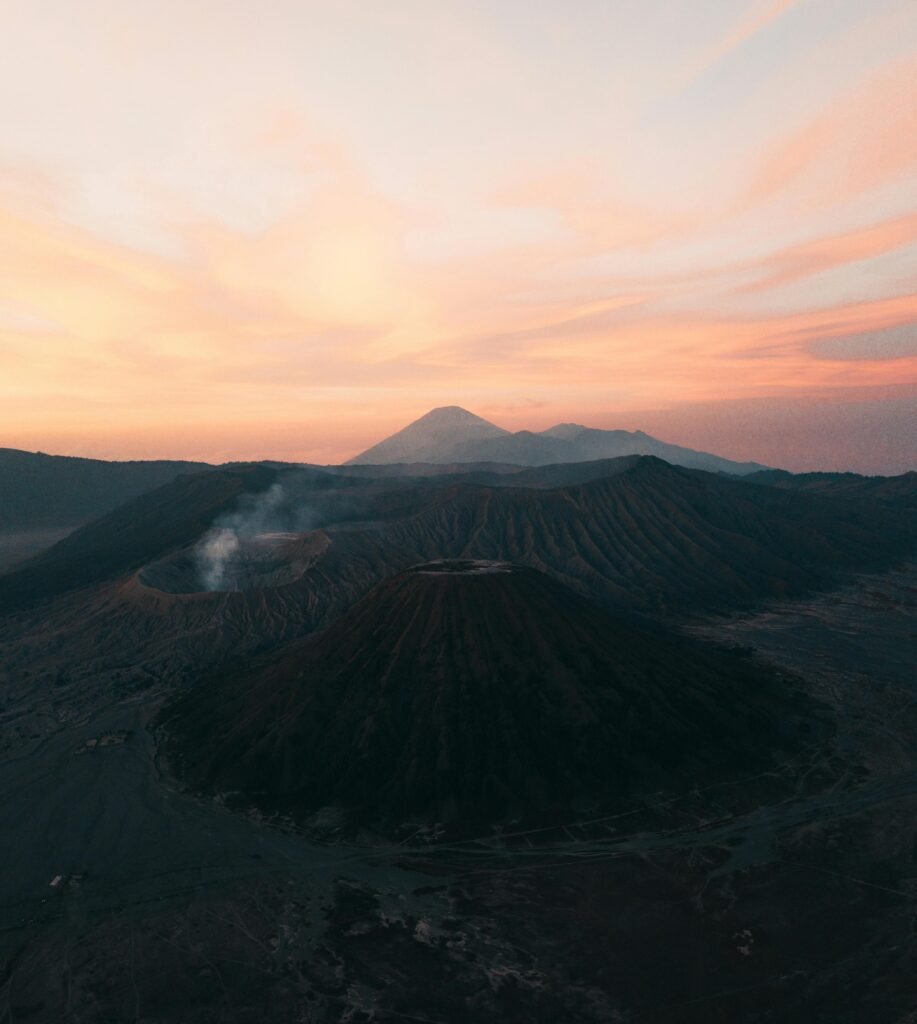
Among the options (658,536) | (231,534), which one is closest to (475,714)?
(658,536)

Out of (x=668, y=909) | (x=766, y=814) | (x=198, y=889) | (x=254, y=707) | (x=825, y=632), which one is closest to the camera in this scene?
A: (x=668, y=909)


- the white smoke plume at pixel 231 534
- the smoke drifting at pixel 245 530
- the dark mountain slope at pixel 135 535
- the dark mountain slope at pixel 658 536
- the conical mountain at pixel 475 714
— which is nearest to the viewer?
the conical mountain at pixel 475 714

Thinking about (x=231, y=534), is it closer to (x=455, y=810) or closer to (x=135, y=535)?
(x=135, y=535)

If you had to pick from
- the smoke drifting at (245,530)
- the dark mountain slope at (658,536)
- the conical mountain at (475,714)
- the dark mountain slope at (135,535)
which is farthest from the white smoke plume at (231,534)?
the conical mountain at (475,714)

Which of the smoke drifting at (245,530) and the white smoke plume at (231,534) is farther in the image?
the smoke drifting at (245,530)

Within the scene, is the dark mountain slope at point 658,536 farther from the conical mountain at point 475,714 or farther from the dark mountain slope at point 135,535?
the conical mountain at point 475,714

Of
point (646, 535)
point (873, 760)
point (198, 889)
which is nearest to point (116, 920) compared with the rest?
point (198, 889)

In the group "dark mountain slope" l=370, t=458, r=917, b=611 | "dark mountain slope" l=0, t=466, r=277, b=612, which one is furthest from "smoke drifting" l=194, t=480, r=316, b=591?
"dark mountain slope" l=370, t=458, r=917, b=611

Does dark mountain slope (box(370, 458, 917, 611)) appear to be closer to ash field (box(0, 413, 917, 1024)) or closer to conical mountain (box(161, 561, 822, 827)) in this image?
ash field (box(0, 413, 917, 1024))

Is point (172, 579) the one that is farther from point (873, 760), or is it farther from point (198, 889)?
point (873, 760)
